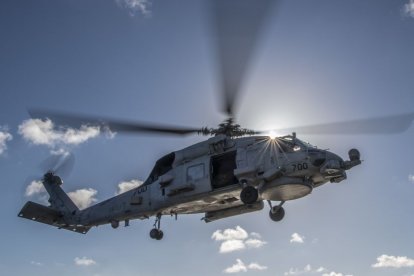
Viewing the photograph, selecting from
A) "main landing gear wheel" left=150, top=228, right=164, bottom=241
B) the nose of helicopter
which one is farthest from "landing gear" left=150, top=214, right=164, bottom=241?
the nose of helicopter

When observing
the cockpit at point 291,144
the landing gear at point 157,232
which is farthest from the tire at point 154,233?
the cockpit at point 291,144

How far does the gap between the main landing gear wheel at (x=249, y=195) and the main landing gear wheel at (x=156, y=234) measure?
213 inches

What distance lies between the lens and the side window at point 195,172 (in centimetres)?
1936

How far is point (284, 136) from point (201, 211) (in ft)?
18.3

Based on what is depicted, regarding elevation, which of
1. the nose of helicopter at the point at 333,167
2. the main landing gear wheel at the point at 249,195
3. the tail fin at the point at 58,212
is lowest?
the main landing gear wheel at the point at 249,195

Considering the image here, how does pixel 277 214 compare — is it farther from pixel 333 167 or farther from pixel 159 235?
pixel 159 235

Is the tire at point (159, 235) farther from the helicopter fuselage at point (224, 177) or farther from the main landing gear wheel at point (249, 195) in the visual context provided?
the main landing gear wheel at point (249, 195)

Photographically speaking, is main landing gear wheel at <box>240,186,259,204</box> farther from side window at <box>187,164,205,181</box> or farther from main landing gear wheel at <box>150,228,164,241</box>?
main landing gear wheel at <box>150,228,164,241</box>

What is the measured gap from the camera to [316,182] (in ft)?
58.8

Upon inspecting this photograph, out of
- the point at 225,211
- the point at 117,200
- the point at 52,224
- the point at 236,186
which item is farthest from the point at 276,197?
the point at 52,224

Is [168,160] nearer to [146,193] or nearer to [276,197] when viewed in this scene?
Answer: [146,193]

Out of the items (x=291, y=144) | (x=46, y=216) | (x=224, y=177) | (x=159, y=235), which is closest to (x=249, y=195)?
(x=224, y=177)

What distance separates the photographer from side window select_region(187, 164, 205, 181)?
19359 mm

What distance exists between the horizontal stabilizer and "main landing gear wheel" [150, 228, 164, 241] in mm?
4396
